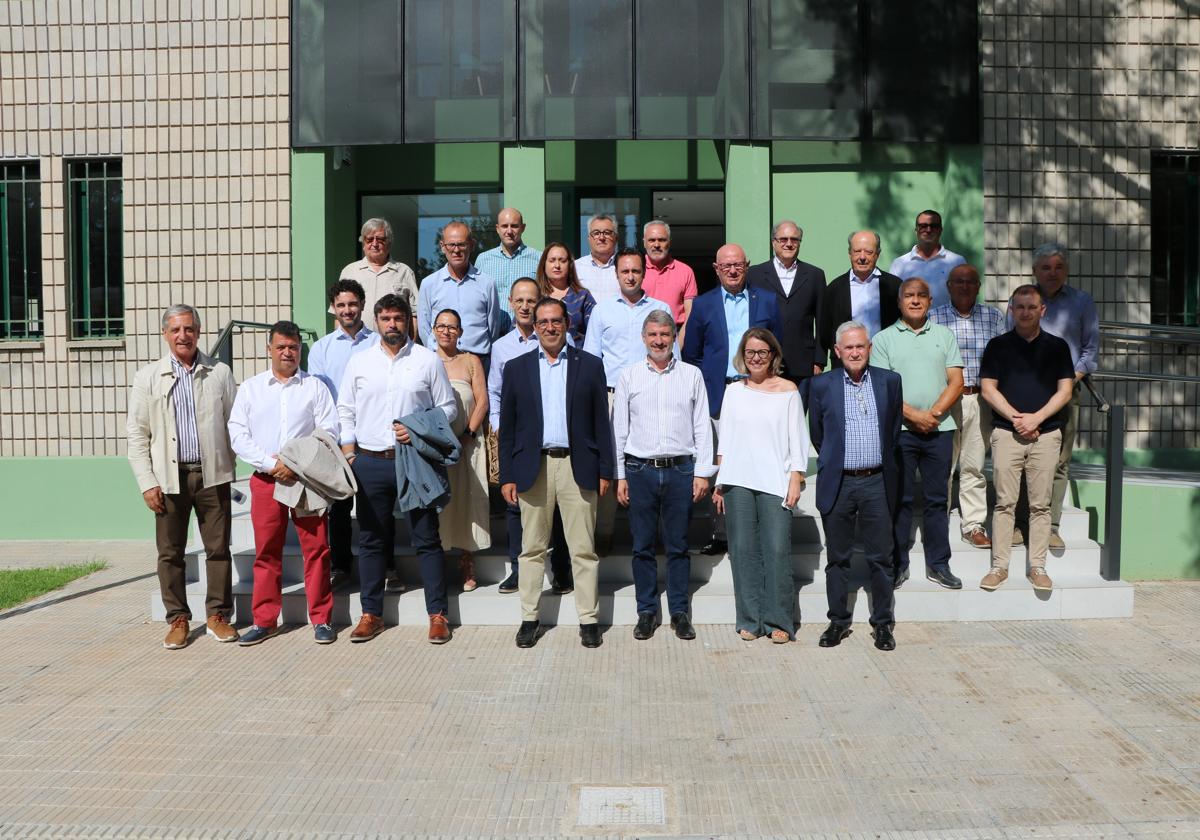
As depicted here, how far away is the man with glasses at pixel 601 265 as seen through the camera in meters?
7.70

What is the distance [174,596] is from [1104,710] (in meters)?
5.31

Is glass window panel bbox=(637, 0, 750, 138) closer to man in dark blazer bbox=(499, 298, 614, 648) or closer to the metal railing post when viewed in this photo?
man in dark blazer bbox=(499, 298, 614, 648)

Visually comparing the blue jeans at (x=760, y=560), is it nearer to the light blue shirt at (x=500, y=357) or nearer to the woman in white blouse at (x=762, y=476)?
the woman in white blouse at (x=762, y=476)

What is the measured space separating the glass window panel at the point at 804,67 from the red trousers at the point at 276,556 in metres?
5.92

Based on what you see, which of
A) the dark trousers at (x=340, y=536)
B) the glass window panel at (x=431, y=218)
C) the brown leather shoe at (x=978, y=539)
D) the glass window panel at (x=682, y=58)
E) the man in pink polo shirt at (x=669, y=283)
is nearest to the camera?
the dark trousers at (x=340, y=536)

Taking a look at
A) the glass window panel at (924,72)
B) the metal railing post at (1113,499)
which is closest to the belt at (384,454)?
the metal railing post at (1113,499)

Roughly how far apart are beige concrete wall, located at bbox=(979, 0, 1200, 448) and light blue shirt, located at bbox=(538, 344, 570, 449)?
564cm

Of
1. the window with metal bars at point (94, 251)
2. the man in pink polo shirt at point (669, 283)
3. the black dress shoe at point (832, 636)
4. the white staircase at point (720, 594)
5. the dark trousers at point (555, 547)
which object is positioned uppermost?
the window with metal bars at point (94, 251)

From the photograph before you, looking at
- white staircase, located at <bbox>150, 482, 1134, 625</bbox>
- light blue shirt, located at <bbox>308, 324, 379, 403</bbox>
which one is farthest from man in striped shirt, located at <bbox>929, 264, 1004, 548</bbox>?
light blue shirt, located at <bbox>308, 324, 379, 403</bbox>

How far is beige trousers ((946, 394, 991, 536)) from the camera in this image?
24.8 feet

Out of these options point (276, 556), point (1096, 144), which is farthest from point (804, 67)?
point (276, 556)

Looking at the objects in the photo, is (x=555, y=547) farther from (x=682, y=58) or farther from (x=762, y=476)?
(x=682, y=58)

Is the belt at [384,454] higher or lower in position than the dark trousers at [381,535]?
higher

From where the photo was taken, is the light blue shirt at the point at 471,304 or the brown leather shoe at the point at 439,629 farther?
the light blue shirt at the point at 471,304
